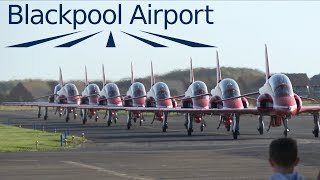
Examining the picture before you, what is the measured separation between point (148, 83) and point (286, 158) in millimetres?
76932

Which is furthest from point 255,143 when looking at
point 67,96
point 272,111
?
point 67,96

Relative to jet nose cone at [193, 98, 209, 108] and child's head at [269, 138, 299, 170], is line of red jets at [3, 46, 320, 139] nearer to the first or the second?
jet nose cone at [193, 98, 209, 108]

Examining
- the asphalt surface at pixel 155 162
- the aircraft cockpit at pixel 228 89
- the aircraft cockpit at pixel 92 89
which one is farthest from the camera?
the aircraft cockpit at pixel 92 89

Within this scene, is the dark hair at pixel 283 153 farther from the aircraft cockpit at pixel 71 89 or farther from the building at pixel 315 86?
the building at pixel 315 86

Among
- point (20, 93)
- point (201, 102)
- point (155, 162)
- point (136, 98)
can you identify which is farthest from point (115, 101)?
point (155, 162)

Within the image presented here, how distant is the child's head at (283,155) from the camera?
213 inches

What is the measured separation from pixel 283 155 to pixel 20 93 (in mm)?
89842

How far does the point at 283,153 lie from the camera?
213 inches

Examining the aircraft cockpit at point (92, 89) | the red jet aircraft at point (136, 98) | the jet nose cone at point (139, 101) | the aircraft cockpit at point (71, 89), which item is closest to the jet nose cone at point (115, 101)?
the red jet aircraft at point (136, 98)

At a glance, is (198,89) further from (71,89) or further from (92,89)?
(71,89)

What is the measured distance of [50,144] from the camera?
40.7 metres

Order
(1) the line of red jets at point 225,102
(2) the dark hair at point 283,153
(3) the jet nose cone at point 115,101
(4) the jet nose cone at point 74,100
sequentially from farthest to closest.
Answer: (4) the jet nose cone at point 74,100, (3) the jet nose cone at point 115,101, (1) the line of red jets at point 225,102, (2) the dark hair at point 283,153

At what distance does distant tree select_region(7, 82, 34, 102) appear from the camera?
3656 inches

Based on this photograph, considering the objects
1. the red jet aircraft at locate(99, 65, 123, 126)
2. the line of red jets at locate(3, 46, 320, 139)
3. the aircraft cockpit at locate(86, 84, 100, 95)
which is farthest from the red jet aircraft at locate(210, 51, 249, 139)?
the aircraft cockpit at locate(86, 84, 100, 95)
